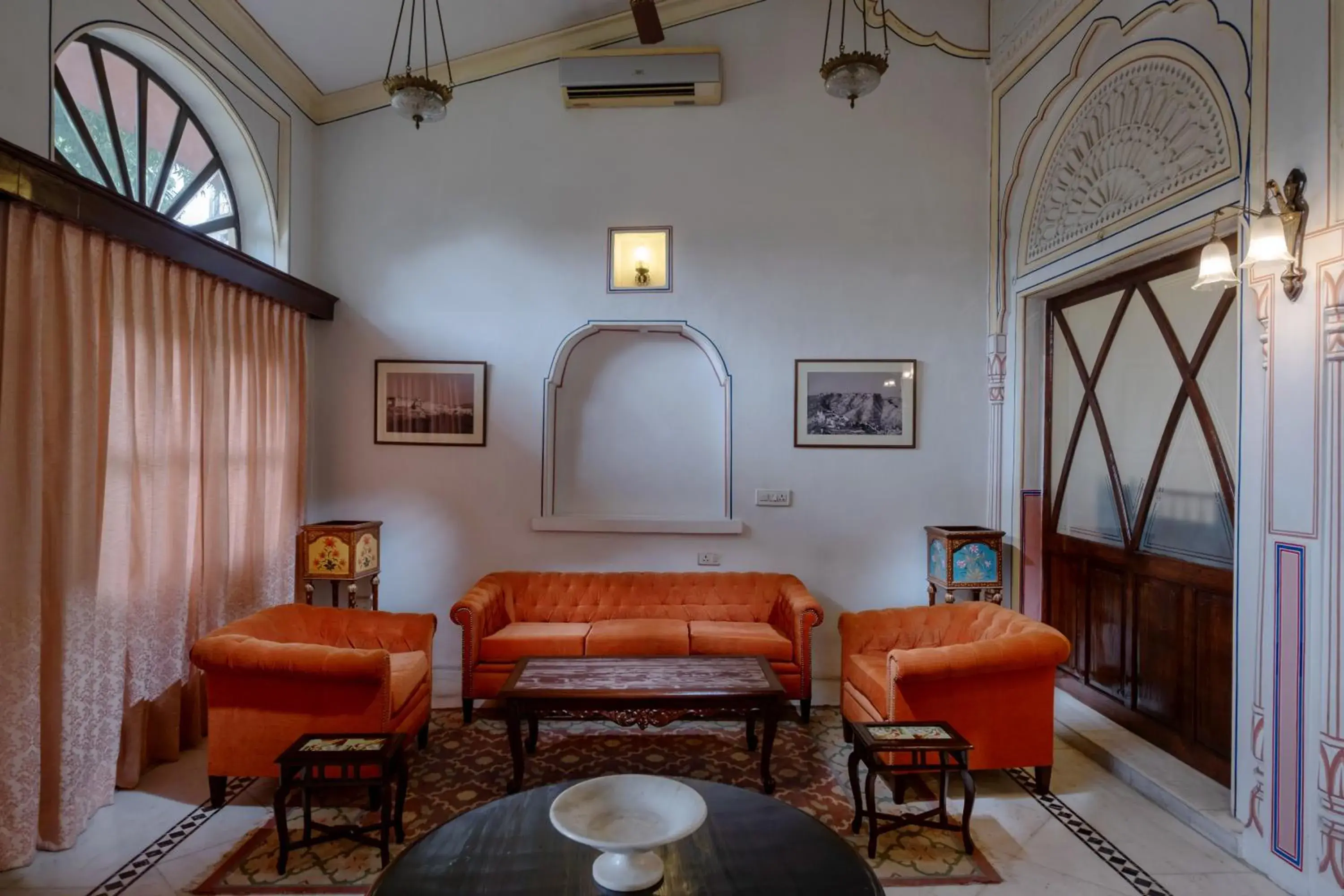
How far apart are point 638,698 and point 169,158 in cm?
403

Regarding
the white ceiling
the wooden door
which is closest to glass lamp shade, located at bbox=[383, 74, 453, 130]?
the white ceiling

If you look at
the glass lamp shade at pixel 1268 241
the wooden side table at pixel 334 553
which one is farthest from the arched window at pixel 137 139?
the glass lamp shade at pixel 1268 241

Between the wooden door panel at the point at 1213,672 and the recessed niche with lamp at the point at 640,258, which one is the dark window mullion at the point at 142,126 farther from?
the wooden door panel at the point at 1213,672

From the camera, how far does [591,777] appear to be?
3328 millimetres

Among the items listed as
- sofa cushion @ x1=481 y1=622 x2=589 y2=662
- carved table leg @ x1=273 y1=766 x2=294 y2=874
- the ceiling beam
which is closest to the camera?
carved table leg @ x1=273 y1=766 x2=294 y2=874

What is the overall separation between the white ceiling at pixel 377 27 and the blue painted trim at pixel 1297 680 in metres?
4.91

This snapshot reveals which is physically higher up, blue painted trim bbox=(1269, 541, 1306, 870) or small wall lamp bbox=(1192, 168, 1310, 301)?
small wall lamp bbox=(1192, 168, 1310, 301)

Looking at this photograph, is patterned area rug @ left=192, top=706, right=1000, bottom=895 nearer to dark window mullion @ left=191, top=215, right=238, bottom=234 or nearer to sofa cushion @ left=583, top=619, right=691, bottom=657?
sofa cushion @ left=583, top=619, right=691, bottom=657

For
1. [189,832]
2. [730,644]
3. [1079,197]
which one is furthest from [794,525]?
[189,832]

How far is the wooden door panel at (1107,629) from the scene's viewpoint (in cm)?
380

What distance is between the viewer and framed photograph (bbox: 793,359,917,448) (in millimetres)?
4816

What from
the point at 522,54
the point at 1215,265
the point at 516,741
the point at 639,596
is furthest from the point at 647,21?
the point at 516,741

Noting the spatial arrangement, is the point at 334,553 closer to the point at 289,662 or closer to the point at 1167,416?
the point at 289,662

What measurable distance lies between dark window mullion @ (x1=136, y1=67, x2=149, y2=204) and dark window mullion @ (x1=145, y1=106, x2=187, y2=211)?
0.11 metres
